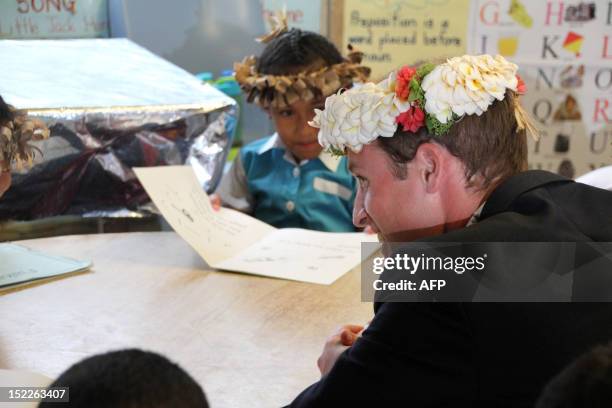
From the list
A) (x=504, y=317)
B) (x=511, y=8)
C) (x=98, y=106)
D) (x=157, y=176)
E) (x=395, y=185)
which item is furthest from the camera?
(x=511, y=8)

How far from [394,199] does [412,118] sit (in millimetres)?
119

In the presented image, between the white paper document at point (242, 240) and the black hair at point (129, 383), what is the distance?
2.91 feet

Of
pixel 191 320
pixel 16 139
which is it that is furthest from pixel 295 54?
pixel 191 320

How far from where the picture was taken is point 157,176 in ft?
5.67

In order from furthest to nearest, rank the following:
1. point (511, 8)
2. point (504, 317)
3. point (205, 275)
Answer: point (511, 8) < point (205, 275) < point (504, 317)

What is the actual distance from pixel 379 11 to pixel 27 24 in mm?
1248

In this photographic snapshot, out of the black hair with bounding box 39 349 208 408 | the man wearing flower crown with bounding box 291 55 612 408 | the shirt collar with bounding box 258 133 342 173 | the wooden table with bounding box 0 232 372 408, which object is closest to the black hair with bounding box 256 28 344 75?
the shirt collar with bounding box 258 133 342 173

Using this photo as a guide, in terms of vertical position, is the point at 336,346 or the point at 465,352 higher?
the point at 465,352

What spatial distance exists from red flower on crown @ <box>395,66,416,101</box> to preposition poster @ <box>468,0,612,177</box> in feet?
5.74

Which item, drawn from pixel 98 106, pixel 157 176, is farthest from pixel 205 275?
pixel 98 106

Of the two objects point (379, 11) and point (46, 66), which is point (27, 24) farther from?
point (379, 11)

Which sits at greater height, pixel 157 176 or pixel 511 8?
pixel 511 8

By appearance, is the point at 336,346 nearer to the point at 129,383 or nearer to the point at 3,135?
the point at 129,383

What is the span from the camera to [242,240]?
68.5 inches
